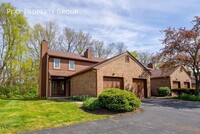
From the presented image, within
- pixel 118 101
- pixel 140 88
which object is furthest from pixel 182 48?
pixel 118 101

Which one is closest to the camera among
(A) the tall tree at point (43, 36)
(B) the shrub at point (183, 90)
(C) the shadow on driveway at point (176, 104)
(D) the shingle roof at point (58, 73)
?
(C) the shadow on driveway at point (176, 104)

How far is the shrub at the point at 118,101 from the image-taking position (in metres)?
11.2

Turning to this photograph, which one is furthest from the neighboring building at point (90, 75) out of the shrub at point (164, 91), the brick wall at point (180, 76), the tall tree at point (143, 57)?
the tall tree at point (143, 57)

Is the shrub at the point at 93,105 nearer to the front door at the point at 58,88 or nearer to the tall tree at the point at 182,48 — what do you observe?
the tall tree at the point at 182,48

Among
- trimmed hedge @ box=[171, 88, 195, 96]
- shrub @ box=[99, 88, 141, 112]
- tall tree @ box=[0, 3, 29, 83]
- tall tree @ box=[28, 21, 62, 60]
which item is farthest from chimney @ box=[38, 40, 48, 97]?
trimmed hedge @ box=[171, 88, 195, 96]

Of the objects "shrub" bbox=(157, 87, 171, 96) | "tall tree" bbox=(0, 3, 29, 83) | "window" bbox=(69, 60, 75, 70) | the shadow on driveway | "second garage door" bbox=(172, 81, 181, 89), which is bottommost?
the shadow on driveway

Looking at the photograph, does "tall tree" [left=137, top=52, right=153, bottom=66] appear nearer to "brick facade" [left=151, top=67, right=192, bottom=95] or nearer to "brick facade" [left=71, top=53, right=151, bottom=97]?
"brick facade" [left=151, top=67, right=192, bottom=95]

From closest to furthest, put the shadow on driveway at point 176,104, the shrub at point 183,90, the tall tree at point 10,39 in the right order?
the shadow on driveway at point 176,104
the shrub at point 183,90
the tall tree at point 10,39

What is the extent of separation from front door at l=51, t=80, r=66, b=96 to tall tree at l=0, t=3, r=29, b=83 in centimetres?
724

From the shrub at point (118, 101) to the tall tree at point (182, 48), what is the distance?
11.2 m

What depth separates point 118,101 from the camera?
11.4 metres

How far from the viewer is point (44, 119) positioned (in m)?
9.15

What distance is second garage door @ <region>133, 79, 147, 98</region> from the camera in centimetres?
2136

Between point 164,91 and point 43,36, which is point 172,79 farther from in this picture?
point 43,36
